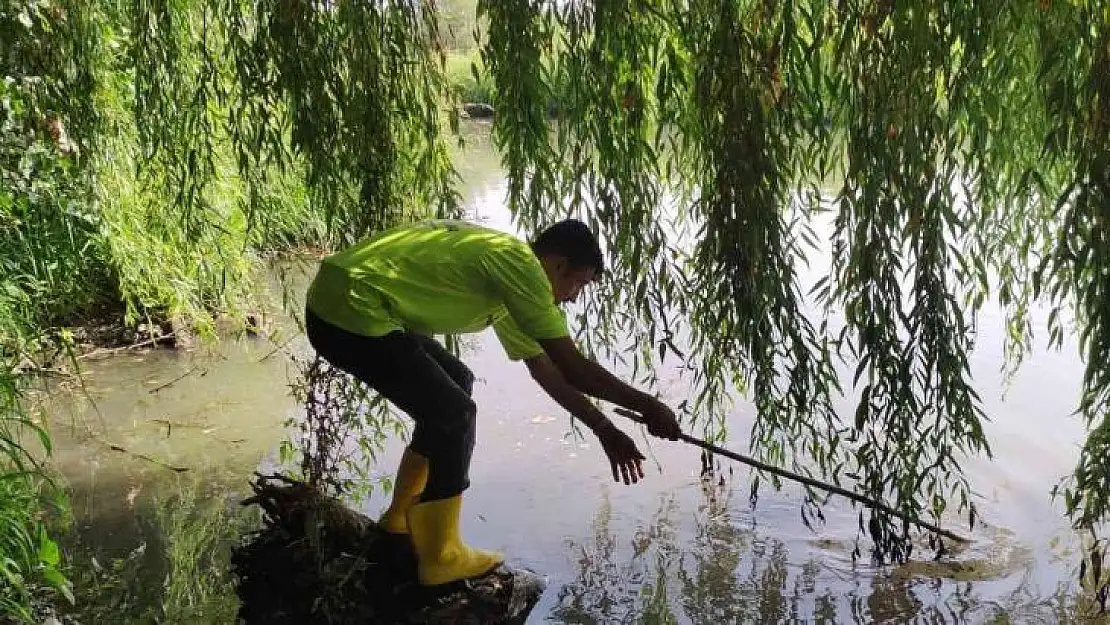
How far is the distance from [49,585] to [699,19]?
2.52 m

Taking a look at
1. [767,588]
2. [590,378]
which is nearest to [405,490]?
[590,378]

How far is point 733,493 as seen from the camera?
3.89m

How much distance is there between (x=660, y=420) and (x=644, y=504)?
60.3 inches

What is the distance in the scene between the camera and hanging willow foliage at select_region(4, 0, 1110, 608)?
2.41 m

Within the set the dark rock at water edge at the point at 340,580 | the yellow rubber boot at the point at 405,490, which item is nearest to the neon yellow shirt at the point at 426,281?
the yellow rubber boot at the point at 405,490

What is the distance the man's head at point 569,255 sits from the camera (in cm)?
246

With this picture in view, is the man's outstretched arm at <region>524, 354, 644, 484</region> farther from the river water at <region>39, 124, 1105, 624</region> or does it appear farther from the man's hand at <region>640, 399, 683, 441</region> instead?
the river water at <region>39, 124, 1105, 624</region>

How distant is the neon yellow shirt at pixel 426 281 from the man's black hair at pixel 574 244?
0.10m

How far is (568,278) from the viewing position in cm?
250

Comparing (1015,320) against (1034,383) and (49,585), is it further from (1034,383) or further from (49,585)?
(49,585)

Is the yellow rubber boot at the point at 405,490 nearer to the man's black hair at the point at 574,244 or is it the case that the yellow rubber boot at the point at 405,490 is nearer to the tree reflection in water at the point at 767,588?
the tree reflection in water at the point at 767,588

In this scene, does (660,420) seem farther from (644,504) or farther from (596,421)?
(644,504)

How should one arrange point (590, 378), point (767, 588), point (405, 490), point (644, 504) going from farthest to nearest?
point (644, 504)
point (767, 588)
point (405, 490)
point (590, 378)

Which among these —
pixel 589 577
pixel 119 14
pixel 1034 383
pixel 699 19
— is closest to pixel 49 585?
pixel 589 577
